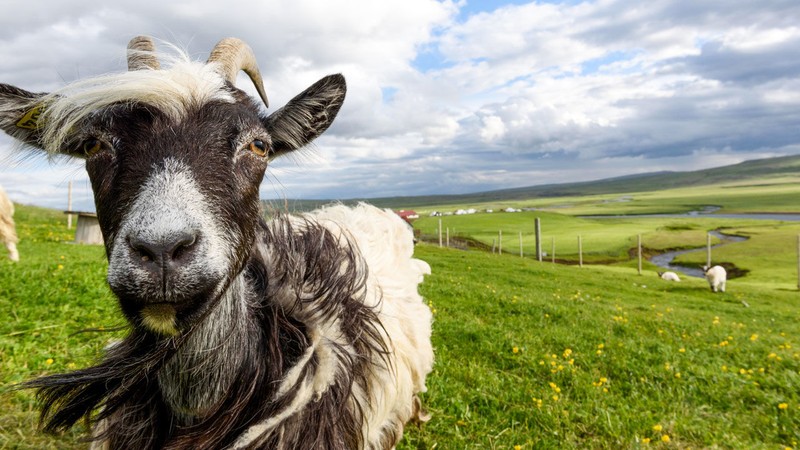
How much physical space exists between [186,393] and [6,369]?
9.36 feet

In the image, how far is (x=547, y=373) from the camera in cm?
641

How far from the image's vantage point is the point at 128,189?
210 cm

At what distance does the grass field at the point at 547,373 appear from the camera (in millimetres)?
4676

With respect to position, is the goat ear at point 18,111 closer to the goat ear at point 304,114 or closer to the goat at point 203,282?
the goat at point 203,282

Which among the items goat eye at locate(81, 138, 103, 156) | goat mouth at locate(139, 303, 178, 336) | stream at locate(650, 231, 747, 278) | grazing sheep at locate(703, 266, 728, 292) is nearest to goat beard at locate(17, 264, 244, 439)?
goat mouth at locate(139, 303, 178, 336)

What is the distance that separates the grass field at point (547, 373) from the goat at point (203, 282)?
72 centimetres

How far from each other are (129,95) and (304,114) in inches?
37.4

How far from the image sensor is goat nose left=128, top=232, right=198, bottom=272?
1.84m


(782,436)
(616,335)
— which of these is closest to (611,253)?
(616,335)

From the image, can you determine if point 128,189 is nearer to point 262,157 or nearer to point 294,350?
point 262,157

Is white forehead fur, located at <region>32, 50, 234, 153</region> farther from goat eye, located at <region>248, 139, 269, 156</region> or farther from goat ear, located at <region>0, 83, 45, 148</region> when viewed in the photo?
goat eye, located at <region>248, 139, 269, 156</region>

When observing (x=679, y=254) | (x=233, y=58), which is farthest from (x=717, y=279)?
(x=679, y=254)

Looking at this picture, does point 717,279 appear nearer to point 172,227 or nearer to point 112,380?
point 112,380

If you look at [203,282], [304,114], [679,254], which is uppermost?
[304,114]
